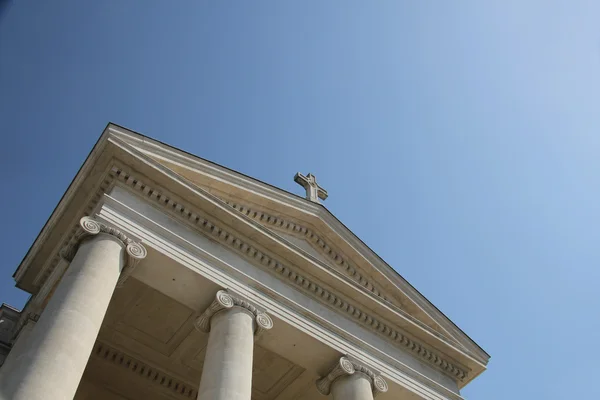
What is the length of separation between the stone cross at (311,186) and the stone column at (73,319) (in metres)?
9.55

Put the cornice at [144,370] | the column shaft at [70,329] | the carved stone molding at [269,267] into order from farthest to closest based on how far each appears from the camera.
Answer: the cornice at [144,370] → the carved stone molding at [269,267] → the column shaft at [70,329]

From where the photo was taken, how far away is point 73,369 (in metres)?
11.7

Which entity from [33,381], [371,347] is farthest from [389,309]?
[33,381]

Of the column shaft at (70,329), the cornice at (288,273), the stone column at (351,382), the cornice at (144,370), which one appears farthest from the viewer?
the cornice at (144,370)

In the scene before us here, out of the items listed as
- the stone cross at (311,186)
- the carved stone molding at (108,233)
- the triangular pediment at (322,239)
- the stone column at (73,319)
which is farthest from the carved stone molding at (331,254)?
the stone column at (73,319)

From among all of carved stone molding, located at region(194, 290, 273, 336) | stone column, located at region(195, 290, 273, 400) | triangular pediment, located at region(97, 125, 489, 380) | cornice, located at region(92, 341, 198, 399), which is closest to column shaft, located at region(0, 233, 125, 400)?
carved stone molding, located at region(194, 290, 273, 336)

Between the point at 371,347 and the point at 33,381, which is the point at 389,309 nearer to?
the point at 371,347

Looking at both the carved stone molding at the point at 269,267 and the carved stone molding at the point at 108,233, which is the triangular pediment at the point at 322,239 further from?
the carved stone molding at the point at 108,233

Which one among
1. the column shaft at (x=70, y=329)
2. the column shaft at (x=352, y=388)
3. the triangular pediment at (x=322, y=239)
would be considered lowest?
the column shaft at (x=70, y=329)

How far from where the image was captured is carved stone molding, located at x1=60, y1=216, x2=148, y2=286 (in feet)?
48.1

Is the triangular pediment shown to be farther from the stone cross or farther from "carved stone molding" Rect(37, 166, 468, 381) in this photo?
the stone cross

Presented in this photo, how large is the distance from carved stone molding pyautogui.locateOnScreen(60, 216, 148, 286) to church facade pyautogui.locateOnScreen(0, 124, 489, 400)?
33 mm

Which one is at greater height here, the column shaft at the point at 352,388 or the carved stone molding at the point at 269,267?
the carved stone molding at the point at 269,267

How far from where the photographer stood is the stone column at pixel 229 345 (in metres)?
13.7
